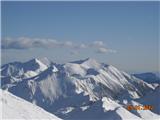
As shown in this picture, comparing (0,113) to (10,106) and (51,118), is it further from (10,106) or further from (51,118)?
(51,118)

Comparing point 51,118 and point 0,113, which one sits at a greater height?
point 0,113

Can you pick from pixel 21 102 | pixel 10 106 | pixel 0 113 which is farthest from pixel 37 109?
pixel 0 113

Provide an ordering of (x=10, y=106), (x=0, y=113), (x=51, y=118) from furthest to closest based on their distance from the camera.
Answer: (x=51, y=118) → (x=10, y=106) → (x=0, y=113)

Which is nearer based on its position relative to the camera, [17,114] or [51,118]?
[17,114]

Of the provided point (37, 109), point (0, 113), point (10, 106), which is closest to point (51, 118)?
point (37, 109)

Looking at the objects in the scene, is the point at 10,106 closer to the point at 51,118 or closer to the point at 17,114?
the point at 17,114

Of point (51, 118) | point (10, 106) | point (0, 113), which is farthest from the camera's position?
point (51, 118)
